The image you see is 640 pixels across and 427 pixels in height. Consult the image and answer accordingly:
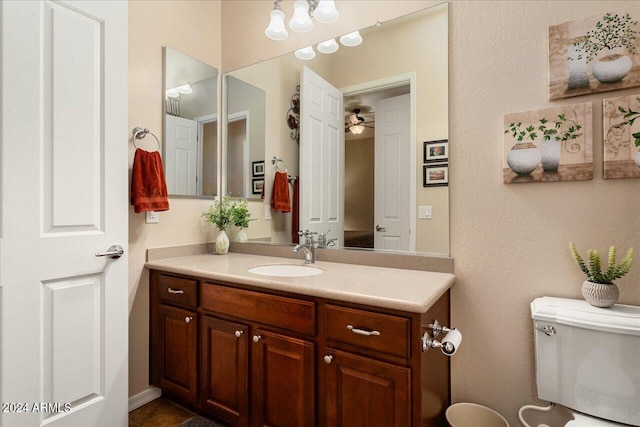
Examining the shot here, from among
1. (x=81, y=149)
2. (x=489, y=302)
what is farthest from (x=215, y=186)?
(x=489, y=302)

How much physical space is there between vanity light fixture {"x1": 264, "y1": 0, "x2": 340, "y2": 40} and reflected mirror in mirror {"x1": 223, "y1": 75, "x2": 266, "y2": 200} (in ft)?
1.35

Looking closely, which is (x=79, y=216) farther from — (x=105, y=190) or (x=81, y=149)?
(x=81, y=149)

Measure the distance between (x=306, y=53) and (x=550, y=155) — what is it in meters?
1.45

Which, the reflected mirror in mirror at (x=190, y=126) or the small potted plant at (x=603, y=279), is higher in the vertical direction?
the reflected mirror in mirror at (x=190, y=126)

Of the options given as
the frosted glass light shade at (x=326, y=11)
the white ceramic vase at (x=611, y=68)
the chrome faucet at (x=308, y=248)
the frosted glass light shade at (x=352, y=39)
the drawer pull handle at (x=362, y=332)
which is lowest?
the drawer pull handle at (x=362, y=332)

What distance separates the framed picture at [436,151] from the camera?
63.4 inches

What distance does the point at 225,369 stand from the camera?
1.60m

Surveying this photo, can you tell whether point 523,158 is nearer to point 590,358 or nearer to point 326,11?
point 590,358

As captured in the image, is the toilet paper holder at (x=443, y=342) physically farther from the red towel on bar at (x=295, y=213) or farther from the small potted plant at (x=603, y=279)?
the red towel on bar at (x=295, y=213)

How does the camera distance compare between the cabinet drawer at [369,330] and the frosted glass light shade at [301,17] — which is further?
the frosted glass light shade at [301,17]

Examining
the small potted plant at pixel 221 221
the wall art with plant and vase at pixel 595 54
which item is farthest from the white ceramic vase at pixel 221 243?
the wall art with plant and vase at pixel 595 54

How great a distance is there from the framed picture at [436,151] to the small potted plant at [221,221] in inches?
52.5

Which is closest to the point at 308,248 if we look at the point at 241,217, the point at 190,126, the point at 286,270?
the point at 286,270

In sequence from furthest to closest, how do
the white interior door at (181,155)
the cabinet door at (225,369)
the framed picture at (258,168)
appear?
the framed picture at (258,168)
the white interior door at (181,155)
the cabinet door at (225,369)
